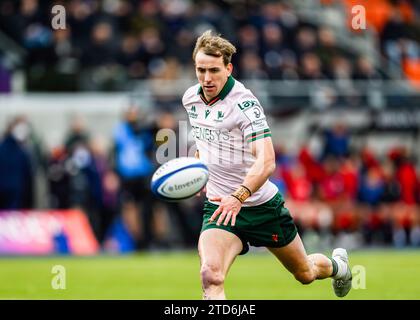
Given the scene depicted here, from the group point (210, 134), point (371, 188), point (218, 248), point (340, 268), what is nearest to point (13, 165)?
point (371, 188)

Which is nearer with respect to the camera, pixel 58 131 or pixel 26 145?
pixel 26 145

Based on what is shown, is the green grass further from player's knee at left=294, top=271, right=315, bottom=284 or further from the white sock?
player's knee at left=294, top=271, right=315, bottom=284

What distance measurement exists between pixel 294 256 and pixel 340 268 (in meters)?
0.94

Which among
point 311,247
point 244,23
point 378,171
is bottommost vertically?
point 311,247

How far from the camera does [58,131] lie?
19844 mm

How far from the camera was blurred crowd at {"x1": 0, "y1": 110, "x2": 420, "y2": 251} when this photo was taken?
1775 centimetres

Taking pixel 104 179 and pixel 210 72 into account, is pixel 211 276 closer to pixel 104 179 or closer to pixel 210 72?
pixel 210 72

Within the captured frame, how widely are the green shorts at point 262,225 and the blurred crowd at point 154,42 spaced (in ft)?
38.6

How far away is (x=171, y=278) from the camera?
13.0m

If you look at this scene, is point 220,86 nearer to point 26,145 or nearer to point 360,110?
point 26,145

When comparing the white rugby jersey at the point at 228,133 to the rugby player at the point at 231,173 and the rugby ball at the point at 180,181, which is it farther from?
the rugby ball at the point at 180,181

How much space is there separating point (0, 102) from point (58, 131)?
1272 millimetres
